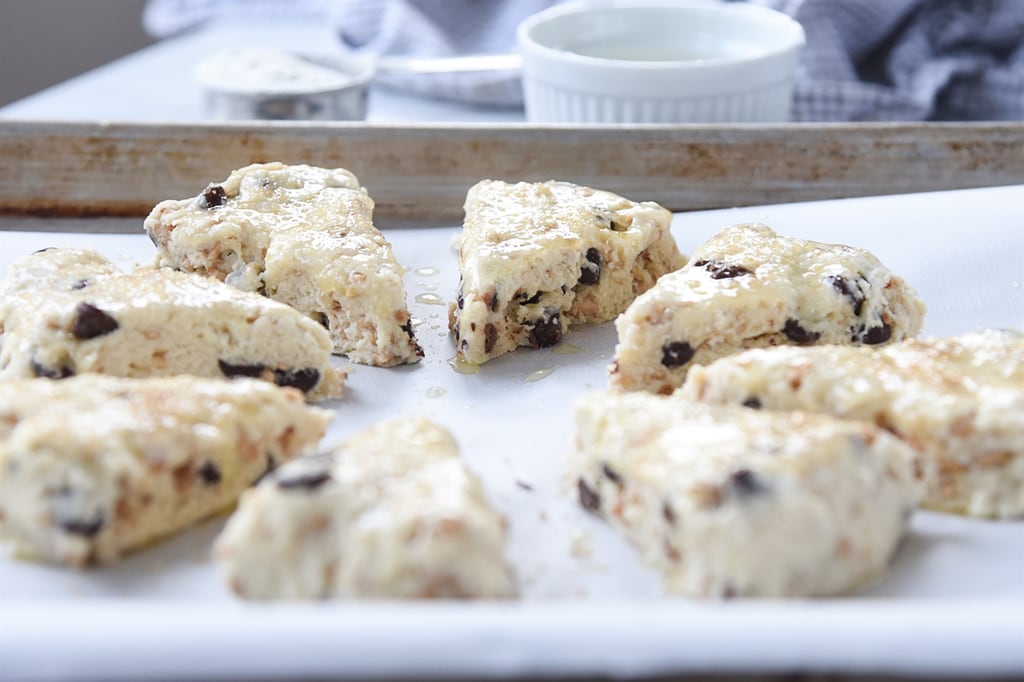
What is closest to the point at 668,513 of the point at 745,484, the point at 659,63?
the point at 745,484

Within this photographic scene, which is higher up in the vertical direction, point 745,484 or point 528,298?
point 745,484

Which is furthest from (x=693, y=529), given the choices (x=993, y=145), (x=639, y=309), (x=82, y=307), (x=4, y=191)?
(x=4, y=191)

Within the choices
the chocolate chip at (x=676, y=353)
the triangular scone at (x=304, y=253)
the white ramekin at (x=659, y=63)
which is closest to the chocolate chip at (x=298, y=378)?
the triangular scone at (x=304, y=253)

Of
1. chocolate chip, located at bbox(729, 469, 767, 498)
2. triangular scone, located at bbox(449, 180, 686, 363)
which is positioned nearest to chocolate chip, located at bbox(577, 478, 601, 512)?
chocolate chip, located at bbox(729, 469, 767, 498)

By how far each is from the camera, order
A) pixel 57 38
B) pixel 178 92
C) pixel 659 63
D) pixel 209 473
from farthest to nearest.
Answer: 1. pixel 57 38
2. pixel 178 92
3. pixel 659 63
4. pixel 209 473

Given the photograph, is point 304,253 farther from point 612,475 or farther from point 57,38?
point 57,38

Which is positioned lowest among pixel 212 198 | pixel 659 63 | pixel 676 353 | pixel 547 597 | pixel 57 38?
pixel 57 38

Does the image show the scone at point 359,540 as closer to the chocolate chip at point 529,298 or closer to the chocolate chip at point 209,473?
the chocolate chip at point 209,473
